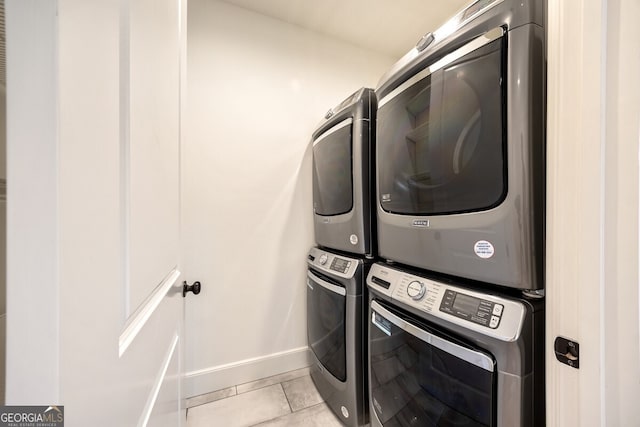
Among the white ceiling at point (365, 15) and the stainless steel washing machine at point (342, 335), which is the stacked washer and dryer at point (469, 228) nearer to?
the stainless steel washing machine at point (342, 335)

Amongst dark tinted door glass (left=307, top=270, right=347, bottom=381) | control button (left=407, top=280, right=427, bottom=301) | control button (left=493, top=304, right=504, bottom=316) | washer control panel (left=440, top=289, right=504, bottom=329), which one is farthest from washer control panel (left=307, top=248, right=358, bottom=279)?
control button (left=493, top=304, right=504, bottom=316)

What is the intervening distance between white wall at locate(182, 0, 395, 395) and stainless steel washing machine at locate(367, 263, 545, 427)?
0.92m

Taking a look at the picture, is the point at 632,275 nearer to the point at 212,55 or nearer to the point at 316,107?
the point at 316,107

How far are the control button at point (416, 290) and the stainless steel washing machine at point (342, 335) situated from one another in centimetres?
36

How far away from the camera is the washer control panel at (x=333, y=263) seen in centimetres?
124

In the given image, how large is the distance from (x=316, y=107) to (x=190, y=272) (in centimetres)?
157

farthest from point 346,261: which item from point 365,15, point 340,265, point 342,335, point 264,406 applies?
point 365,15

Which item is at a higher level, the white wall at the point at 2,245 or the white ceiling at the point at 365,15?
the white ceiling at the point at 365,15

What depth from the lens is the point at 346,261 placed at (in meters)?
1.31

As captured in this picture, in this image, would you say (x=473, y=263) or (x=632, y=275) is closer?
(x=632, y=275)

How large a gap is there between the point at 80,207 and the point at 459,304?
90 centimetres

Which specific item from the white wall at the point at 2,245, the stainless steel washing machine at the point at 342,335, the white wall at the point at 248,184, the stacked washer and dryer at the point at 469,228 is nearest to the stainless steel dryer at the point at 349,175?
the stainless steel washing machine at the point at 342,335

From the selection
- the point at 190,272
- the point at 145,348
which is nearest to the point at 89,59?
the point at 145,348

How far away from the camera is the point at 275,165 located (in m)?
1.79
